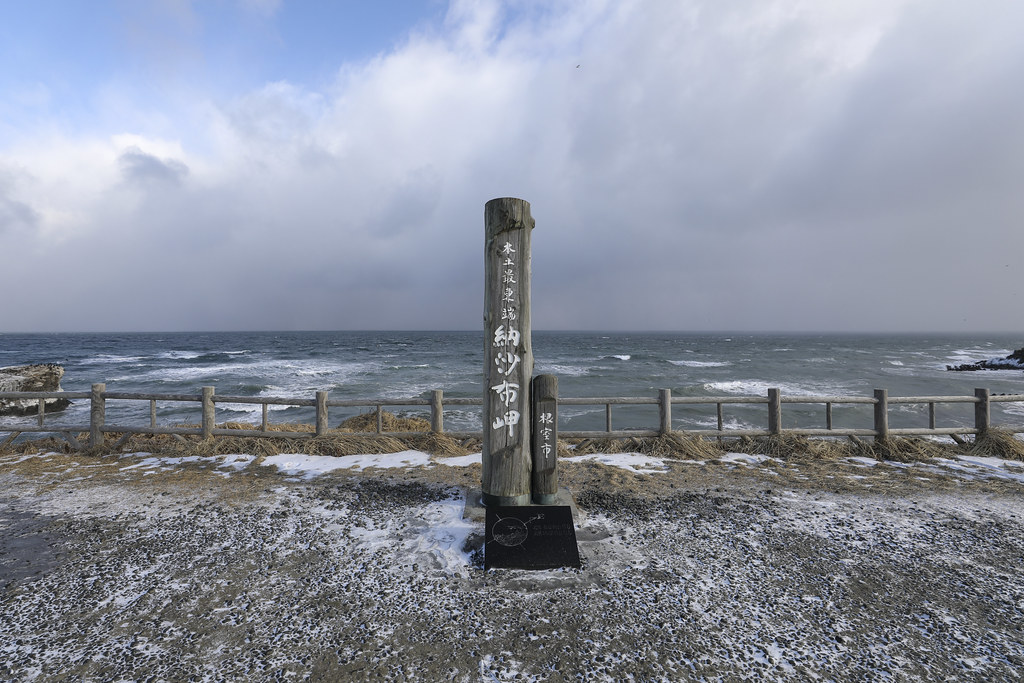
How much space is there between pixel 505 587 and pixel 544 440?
148 cm

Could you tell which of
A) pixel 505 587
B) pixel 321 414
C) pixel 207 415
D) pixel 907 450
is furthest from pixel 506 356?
pixel 907 450

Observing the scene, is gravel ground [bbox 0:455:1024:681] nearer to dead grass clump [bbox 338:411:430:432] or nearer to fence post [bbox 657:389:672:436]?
fence post [bbox 657:389:672:436]

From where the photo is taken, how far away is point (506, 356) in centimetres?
429

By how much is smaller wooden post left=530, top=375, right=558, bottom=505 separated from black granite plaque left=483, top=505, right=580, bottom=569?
2.04 ft

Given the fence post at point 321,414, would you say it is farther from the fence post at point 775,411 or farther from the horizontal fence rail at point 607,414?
the fence post at point 775,411

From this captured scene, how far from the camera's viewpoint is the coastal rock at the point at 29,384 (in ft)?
45.2

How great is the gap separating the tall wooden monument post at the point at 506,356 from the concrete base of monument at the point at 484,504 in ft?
0.61

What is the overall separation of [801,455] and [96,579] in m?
8.12

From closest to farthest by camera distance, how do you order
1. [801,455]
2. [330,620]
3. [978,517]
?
[330,620] → [978,517] → [801,455]

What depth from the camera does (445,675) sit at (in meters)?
2.38

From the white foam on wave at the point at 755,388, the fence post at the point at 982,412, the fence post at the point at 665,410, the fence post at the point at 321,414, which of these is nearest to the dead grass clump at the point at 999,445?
the fence post at the point at 982,412

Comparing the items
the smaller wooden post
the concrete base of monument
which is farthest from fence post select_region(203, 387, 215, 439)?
the smaller wooden post

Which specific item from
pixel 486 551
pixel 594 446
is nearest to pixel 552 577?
pixel 486 551

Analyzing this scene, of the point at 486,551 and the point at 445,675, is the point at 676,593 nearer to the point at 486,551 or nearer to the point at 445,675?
the point at 486,551
